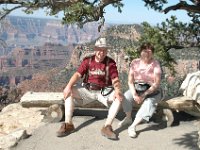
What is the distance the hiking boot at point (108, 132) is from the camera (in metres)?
8.14

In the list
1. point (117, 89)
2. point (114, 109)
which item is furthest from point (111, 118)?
point (117, 89)

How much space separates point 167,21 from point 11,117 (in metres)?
5.28

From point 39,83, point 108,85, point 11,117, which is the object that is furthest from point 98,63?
point 39,83

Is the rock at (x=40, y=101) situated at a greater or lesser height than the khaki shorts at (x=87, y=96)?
lesser

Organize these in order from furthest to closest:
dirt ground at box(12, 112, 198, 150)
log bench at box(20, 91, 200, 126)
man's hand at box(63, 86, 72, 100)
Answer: log bench at box(20, 91, 200, 126)
man's hand at box(63, 86, 72, 100)
dirt ground at box(12, 112, 198, 150)

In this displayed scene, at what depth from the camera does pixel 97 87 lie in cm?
886

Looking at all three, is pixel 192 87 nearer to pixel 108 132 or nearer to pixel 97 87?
pixel 97 87

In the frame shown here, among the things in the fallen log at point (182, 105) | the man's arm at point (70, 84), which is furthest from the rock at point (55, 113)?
the fallen log at point (182, 105)

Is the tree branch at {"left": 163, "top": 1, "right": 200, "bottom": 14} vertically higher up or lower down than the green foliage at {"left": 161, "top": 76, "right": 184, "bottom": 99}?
higher up

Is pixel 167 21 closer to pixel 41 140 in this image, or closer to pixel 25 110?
pixel 25 110

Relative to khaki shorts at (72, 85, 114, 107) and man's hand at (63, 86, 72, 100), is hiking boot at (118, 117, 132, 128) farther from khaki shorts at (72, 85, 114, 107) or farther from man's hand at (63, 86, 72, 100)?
man's hand at (63, 86, 72, 100)

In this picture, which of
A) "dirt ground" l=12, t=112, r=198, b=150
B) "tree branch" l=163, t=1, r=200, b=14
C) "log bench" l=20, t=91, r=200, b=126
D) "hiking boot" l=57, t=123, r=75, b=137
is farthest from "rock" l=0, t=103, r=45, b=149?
"tree branch" l=163, t=1, r=200, b=14

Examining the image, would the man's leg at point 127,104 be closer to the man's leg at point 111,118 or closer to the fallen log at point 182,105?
the man's leg at point 111,118

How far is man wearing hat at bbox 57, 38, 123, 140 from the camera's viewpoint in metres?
8.29
